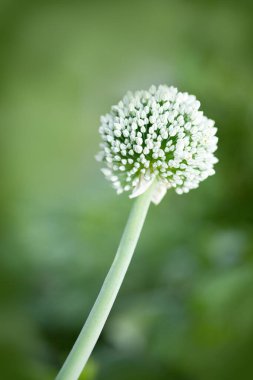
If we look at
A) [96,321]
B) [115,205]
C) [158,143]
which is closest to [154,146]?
[158,143]

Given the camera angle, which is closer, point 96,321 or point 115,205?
point 96,321

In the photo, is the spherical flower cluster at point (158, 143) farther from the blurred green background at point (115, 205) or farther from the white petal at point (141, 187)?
the blurred green background at point (115, 205)

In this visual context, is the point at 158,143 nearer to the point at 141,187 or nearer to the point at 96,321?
the point at 141,187

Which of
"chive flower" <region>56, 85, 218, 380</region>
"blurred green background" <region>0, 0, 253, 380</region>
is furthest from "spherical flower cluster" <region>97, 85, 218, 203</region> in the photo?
"blurred green background" <region>0, 0, 253, 380</region>

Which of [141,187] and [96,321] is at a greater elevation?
[141,187]

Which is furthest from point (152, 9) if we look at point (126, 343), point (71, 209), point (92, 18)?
point (126, 343)

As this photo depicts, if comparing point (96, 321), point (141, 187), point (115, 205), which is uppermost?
point (115, 205)
